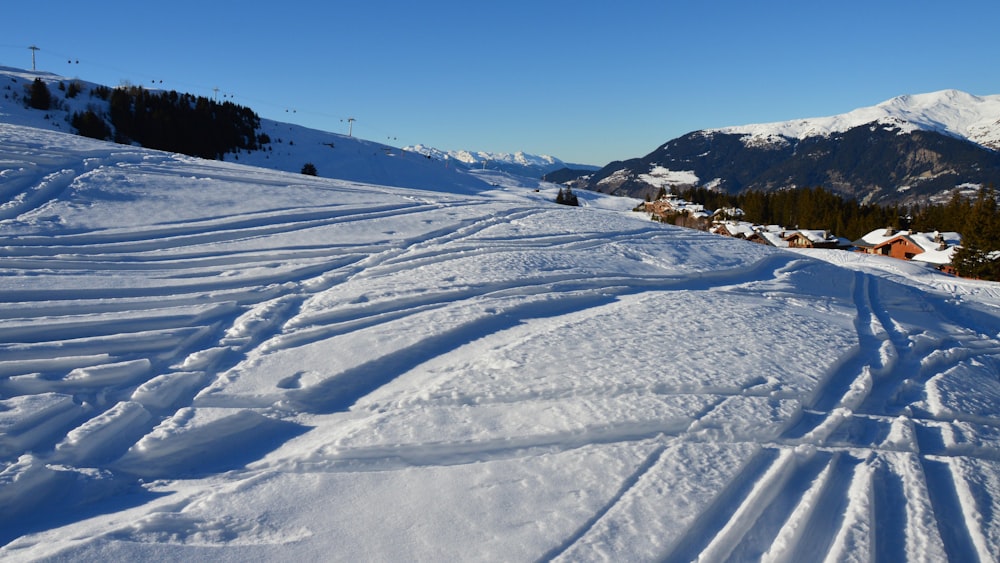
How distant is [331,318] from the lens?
23.0 feet

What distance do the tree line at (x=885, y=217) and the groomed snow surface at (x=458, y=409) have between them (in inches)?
1351

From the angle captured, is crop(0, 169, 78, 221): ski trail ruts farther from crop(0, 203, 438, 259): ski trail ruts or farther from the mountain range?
crop(0, 203, 438, 259): ski trail ruts

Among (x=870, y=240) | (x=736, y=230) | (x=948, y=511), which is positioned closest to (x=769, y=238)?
(x=736, y=230)

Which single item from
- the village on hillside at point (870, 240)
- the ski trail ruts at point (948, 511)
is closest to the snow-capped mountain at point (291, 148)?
the village on hillside at point (870, 240)

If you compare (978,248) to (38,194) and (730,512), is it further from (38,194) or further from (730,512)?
(38,194)

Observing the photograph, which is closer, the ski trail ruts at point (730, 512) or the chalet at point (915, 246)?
the ski trail ruts at point (730, 512)

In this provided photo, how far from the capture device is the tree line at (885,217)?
1453 inches

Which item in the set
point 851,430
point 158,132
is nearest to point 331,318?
point 851,430

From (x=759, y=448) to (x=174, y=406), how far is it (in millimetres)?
5017

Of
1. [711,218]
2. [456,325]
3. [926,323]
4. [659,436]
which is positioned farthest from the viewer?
[711,218]

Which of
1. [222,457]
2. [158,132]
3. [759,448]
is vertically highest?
[158,132]

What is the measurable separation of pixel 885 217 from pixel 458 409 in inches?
3028

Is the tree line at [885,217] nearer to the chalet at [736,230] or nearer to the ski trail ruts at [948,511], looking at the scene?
the chalet at [736,230]

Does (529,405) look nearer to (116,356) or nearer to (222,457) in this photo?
(222,457)
